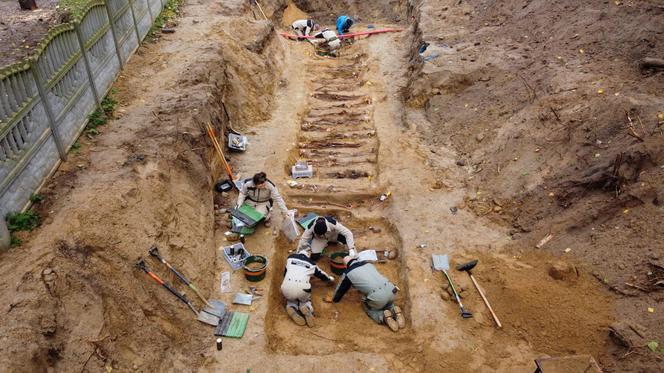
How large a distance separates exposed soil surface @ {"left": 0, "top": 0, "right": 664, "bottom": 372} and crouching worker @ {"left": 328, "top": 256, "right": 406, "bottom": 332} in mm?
165

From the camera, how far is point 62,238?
Result: 217 inches

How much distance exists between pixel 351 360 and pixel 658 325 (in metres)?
3.72

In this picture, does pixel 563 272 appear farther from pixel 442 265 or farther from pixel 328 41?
pixel 328 41

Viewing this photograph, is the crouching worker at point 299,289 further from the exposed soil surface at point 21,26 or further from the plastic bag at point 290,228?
the exposed soil surface at point 21,26

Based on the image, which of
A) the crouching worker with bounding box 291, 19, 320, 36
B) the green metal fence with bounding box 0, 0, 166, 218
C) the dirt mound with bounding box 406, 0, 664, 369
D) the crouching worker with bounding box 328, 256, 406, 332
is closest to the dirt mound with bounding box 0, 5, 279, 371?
the green metal fence with bounding box 0, 0, 166, 218

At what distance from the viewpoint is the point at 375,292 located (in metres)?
6.59

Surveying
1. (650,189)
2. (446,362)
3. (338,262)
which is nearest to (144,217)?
(338,262)

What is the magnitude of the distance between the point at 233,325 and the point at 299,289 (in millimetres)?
1040

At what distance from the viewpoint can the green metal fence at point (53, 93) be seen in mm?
5672

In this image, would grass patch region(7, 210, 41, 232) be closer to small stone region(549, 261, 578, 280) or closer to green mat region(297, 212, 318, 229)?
green mat region(297, 212, 318, 229)

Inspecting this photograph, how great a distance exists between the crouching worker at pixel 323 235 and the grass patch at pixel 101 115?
3.91m

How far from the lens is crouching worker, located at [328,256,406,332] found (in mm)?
6594

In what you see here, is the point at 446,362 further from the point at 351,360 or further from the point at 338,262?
the point at 338,262

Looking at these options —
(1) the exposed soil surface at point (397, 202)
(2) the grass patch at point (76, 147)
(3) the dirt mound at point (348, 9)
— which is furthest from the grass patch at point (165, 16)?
(3) the dirt mound at point (348, 9)
